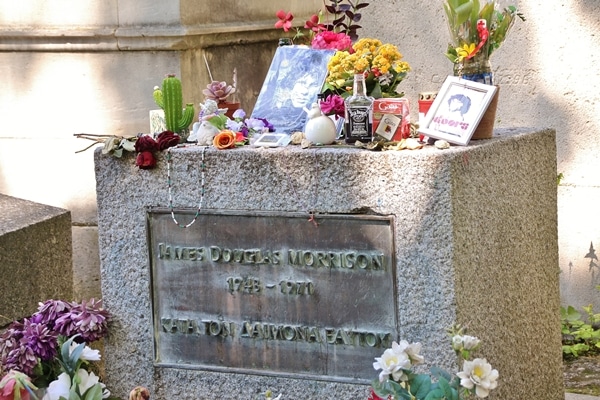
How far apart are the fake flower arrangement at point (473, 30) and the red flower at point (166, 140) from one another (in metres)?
1.05

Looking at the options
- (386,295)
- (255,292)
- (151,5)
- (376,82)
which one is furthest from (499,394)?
(151,5)

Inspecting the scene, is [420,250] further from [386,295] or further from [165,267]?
[165,267]

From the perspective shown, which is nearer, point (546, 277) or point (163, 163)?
point (163, 163)

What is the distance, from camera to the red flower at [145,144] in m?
3.98

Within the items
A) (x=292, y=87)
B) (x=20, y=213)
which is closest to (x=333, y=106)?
(x=292, y=87)

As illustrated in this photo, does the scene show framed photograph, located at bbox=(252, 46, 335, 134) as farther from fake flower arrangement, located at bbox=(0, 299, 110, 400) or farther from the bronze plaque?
fake flower arrangement, located at bbox=(0, 299, 110, 400)

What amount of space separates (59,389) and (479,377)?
1.15m

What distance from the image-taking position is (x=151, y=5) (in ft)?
20.2

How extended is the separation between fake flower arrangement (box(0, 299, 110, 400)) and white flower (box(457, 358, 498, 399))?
3.39ft

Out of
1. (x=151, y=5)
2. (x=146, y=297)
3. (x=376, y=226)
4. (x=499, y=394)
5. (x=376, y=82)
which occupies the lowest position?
(x=499, y=394)

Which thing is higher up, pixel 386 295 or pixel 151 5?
pixel 151 5

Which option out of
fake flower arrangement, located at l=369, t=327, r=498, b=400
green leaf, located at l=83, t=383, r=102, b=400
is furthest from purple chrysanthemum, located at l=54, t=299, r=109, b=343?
fake flower arrangement, located at l=369, t=327, r=498, b=400

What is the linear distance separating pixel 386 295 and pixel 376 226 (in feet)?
0.79

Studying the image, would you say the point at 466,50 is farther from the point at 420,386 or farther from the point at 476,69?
the point at 420,386
